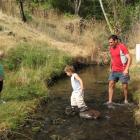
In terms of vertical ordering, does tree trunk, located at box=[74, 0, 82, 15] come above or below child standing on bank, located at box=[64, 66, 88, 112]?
above

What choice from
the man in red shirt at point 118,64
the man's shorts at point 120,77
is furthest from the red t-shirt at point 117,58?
the man's shorts at point 120,77

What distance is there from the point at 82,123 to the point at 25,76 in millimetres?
3880

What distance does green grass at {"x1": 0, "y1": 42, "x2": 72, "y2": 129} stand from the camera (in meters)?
11.1

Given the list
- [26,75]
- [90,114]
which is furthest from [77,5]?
[90,114]

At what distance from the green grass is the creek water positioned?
1.28 ft

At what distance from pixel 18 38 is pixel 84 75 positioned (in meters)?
4.08

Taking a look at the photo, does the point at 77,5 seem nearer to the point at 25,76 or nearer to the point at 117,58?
the point at 25,76

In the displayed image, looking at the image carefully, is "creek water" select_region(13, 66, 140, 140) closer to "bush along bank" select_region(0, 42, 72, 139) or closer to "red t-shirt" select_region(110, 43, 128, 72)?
"bush along bank" select_region(0, 42, 72, 139)

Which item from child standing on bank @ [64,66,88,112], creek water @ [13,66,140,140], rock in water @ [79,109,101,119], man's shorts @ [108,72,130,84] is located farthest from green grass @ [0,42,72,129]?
man's shorts @ [108,72,130,84]

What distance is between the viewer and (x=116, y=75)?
12406 mm

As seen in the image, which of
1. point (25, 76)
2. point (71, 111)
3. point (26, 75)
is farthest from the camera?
point (26, 75)

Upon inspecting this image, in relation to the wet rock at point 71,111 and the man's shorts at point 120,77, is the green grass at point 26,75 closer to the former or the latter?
the wet rock at point 71,111

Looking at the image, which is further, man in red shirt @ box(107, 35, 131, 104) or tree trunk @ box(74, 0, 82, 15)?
tree trunk @ box(74, 0, 82, 15)

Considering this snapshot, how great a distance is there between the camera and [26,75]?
1444cm
